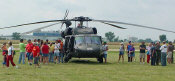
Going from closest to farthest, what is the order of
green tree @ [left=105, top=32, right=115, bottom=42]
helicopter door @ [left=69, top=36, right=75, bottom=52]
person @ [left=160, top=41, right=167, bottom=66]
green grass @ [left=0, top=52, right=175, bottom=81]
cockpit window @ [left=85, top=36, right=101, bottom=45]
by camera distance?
green grass @ [left=0, top=52, right=175, bottom=81] → person @ [left=160, top=41, right=167, bottom=66] → cockpit window @ [left=85, top=36, right=101, bottom=45] → helicopter door @ [left=69, top=36, right=75, bottom=52] → green tree @ [left=105, top=32, right=115, bottom=42]

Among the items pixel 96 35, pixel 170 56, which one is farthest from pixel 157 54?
pixel 96 35

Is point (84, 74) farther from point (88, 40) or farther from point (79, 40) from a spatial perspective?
point (79, 40)

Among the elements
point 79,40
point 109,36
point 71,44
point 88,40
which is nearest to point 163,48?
point 88,40

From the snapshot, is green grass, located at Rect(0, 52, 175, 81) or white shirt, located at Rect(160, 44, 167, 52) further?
white shirt, located at Rect(160, 44, 167, 52)

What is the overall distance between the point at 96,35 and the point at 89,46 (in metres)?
1.27

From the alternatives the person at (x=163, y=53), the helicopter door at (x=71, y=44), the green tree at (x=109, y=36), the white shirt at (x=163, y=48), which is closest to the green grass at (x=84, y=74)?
the person at (x=163, y=53)

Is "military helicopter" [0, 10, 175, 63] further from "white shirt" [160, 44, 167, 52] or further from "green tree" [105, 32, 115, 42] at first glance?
"green tree" [105, 32, 115, 42]

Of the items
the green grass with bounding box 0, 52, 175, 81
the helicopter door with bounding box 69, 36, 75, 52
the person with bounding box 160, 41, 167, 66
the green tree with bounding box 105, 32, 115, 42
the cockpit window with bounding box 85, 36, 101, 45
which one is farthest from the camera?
the green tree with bounding box 105, 32, 115, 42

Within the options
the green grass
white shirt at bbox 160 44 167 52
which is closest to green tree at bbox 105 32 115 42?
white shirt at bbox 160 44 167 52

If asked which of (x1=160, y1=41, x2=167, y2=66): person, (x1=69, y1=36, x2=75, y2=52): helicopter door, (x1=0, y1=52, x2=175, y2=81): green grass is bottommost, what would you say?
(x1=0, y1=52, x2=175, y2=81): green grass

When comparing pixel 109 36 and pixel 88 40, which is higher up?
pixel 109 36

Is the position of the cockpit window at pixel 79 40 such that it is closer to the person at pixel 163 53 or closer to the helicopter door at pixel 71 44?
the helicopter door at pixel 71 44

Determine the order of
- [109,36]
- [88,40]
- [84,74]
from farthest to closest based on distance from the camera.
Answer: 1. [109,36]
2. [88,40]
3. [84,74]

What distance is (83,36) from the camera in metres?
19.3
